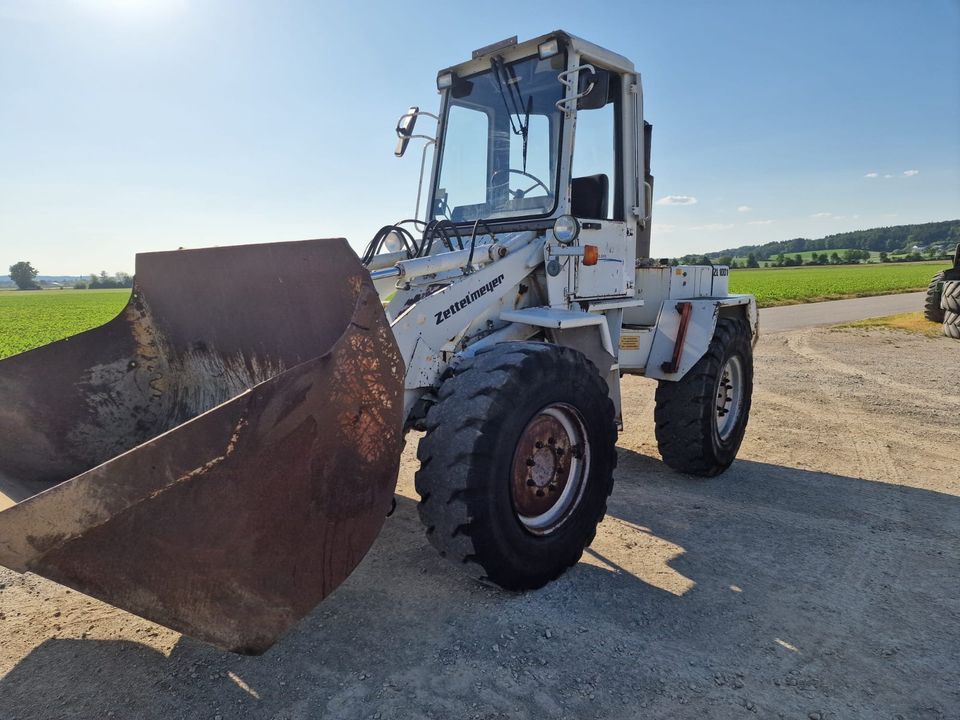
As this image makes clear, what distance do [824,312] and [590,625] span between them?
2136cm

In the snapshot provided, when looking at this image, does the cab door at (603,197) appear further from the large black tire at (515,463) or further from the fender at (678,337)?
the large black tire at (515,463)

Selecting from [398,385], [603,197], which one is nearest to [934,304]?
[603,197]

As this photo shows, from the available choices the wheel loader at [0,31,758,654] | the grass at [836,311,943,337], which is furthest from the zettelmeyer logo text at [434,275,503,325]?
the grass at [836,311,943,337]

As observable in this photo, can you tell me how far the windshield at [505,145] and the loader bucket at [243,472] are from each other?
1825mm

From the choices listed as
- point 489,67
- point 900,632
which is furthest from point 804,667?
point 489,67

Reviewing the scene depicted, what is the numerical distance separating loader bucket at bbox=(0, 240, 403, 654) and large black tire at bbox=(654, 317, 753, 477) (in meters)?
3.20

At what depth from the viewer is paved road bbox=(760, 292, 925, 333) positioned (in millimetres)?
17500

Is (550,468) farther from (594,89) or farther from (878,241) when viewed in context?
(878,241)

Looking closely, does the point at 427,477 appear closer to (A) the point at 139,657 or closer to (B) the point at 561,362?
(B) the point at 561,362

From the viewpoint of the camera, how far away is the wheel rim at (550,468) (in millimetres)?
3199

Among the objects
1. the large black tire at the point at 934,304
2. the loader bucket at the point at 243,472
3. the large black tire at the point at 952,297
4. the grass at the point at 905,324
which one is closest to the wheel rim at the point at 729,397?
the loader bucket at the point at 243,472

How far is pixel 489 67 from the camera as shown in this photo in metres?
4.50

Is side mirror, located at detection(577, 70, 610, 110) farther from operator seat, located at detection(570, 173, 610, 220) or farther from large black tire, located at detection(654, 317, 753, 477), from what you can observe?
large black tire, located at detection(654, 317, 753, 477)

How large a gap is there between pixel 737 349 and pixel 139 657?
15.8 feet
